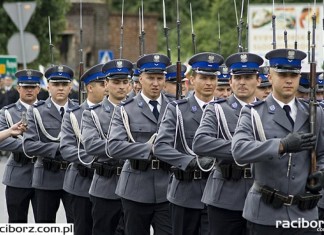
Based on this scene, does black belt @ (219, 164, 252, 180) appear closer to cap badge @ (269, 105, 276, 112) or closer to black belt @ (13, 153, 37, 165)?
cap badge @ (269, 105, 276, 112)

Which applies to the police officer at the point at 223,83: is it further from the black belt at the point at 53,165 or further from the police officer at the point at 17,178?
the police officer at the point at 17,178

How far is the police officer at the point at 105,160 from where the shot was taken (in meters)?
12.7

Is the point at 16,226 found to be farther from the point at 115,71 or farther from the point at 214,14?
the point at 214,14

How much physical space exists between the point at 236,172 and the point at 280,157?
4.66 feet

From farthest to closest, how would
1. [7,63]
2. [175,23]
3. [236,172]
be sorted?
1. [175,23]
2. [7,63]
3. [236,172]

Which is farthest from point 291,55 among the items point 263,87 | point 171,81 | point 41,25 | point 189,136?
point 41,25

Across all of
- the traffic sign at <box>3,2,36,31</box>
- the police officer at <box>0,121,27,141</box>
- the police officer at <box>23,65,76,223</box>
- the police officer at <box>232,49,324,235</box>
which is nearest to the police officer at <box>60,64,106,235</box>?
the police officer at <box>23,65,76,223</box>

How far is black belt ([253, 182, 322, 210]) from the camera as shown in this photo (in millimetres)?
9531

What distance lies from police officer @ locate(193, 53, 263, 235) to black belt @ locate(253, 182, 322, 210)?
1121 mm

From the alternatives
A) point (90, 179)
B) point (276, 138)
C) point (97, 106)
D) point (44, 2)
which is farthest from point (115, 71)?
point (44, 2)

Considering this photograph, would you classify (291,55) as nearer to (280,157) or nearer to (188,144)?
(280,157)

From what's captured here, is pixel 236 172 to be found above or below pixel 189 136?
below

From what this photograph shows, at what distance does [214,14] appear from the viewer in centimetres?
4697

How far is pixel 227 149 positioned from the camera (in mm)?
10656
